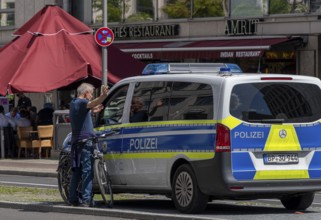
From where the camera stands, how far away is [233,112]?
12906 mm

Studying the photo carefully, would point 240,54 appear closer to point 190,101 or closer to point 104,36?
point 104,36

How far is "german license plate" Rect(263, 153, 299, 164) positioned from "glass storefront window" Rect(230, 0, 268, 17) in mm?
21419

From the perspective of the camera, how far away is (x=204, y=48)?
3384 centimetres

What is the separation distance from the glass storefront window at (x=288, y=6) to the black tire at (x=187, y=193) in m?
20.6

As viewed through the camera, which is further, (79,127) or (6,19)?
(6,19)

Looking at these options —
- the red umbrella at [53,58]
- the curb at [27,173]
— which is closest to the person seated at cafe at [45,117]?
the red umbrella at [53,58]

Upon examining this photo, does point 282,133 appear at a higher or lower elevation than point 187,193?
higher

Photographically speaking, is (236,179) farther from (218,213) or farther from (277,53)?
(277,53)

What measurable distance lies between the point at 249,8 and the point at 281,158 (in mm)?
22118

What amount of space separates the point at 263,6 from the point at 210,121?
21851mm

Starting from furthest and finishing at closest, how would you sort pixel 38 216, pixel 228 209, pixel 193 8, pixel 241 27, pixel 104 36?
1. pixel 193 8
2. pixel 241 27
3. pixel 104 36
4. pixel 228 209
5. pixel 38 216

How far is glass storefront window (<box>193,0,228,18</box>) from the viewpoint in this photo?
35.6 meters

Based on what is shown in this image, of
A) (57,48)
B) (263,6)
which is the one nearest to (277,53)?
(263,6)

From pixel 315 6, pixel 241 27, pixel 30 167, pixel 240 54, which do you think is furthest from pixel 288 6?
pixel 30 167
